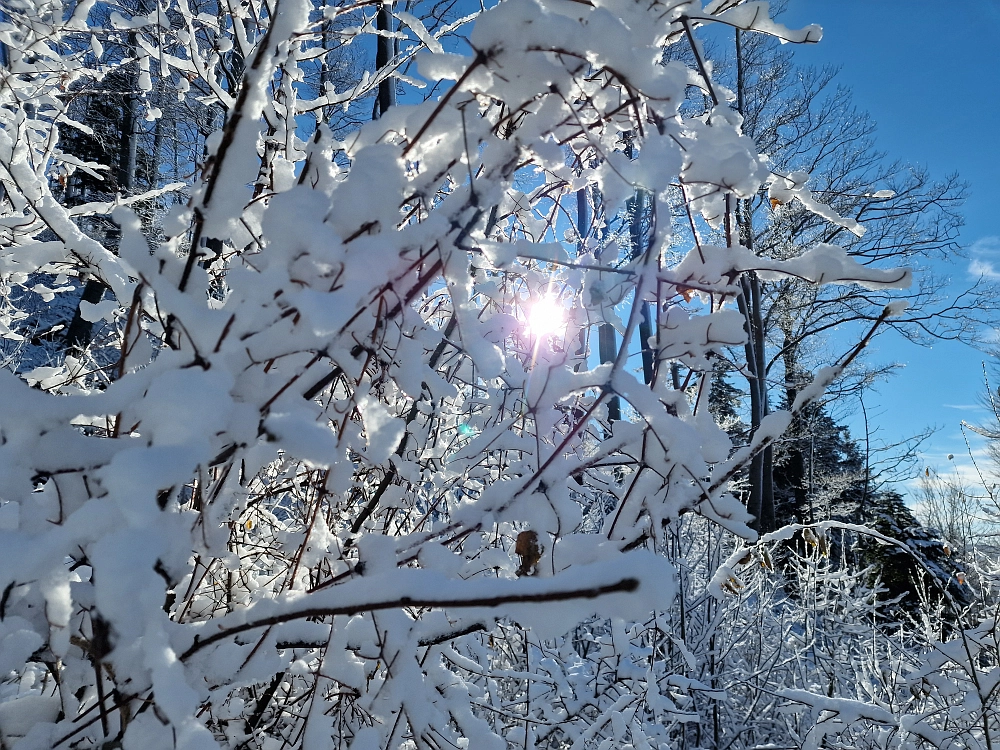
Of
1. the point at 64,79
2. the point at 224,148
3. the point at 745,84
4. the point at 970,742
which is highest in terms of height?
the point at 745,84

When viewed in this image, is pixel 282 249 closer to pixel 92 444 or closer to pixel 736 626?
pixel 92 444

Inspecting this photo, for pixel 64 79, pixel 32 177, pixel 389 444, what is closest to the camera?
pixel 389 444

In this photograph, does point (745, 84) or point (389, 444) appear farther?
point (745, 84)

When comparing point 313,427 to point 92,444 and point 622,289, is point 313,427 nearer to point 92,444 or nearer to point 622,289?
point 92,444

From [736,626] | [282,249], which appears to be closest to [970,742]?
[736,626]

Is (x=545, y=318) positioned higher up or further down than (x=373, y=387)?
higher up

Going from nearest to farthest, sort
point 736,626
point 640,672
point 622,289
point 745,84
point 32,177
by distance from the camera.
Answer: point 622,289 < point 32,177 < point 640,672 < point 736,626 < point 745,84

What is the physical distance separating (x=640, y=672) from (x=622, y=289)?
1.24 meters

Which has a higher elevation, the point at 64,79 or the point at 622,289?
the point at 64,79

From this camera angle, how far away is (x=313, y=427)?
55cm

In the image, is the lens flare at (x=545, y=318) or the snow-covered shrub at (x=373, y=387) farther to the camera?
the lens flare at (x=545, y=318)

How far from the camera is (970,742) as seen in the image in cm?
199

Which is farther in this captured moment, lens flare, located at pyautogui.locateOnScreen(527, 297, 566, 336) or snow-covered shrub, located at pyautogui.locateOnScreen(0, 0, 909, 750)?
lens flare, located at pyautogui.locateOnScreen(527, 297, 566, 336)

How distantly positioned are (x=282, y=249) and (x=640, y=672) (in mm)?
1495
